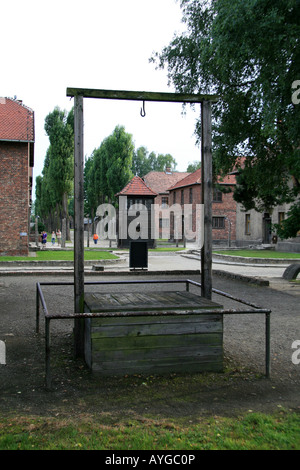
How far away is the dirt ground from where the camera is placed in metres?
3.92

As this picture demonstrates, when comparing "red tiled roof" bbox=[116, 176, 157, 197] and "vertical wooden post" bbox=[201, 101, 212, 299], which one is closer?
"vertical wooden post" bbox=[201, 101, 212, 299]

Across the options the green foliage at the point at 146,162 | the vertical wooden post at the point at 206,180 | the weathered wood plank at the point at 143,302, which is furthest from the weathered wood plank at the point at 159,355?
the green foliage at the point at 146,162

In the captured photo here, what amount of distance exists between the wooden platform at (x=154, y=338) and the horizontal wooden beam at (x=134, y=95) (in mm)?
2445

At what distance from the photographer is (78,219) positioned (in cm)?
536

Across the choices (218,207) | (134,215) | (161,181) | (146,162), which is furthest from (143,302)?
(146,162)

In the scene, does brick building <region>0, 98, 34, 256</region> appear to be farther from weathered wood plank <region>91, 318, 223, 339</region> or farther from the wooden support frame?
weathered wood plank <region>91, 318, 223, 339</region>

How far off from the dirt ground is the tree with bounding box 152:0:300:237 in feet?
18.9

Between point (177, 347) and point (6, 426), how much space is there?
77.2 inches

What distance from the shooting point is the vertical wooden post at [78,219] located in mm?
5359

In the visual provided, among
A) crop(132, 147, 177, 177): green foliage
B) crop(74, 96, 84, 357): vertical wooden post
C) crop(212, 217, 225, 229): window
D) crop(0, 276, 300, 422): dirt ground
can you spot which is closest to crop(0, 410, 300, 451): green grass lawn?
crop(0, 276, 300, 422): dirt ground

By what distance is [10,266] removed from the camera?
65.7ft

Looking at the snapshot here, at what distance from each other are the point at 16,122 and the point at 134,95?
22635 millimetres

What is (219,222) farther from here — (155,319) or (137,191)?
(155,319)

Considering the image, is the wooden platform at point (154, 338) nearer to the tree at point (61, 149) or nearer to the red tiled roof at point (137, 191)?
the red tiled roof at point (137, 191)
